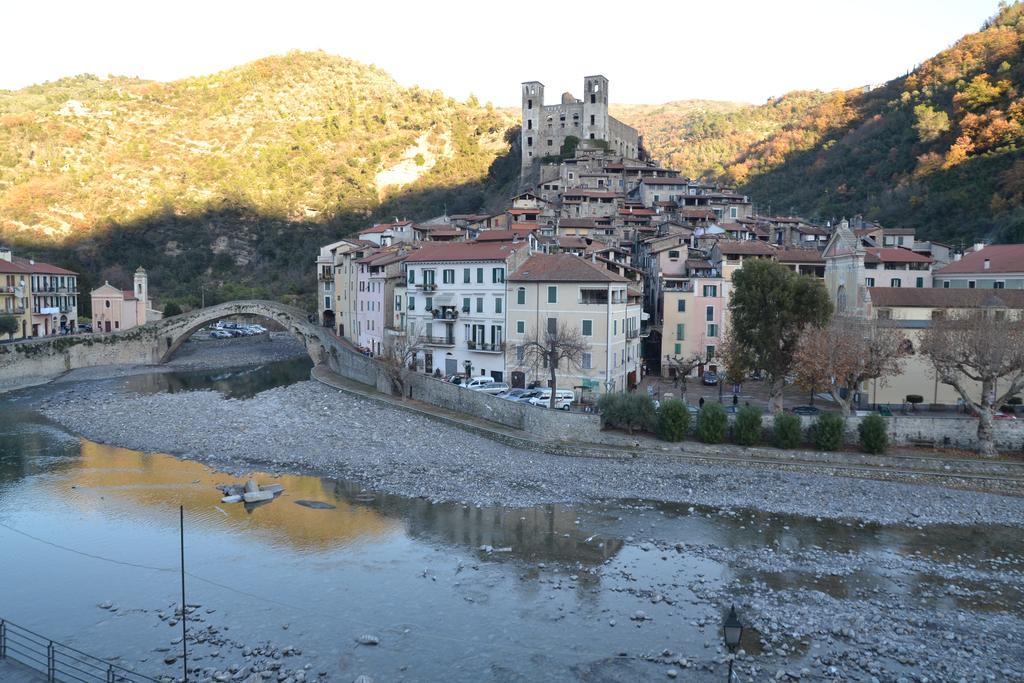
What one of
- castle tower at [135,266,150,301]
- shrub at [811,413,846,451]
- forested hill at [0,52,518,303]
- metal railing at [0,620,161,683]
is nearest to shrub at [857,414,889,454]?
shrub at [811,413,846,451]

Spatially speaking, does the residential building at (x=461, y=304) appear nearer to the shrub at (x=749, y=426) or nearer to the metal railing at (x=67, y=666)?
the shrub at (x=749, y=426)

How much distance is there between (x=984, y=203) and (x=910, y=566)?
53.0 meters

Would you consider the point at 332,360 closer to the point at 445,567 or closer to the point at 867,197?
the point at 445,567

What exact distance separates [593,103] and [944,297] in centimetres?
6442

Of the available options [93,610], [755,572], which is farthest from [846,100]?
[93,610]

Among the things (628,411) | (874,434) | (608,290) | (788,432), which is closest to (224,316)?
(608,290)

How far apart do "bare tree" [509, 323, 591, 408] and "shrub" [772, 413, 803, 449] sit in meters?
10.3

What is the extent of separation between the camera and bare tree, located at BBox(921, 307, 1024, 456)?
92.5 ft

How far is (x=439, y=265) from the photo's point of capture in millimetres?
43812

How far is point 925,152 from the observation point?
249 ft

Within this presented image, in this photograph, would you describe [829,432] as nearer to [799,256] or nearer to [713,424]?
[713,424]

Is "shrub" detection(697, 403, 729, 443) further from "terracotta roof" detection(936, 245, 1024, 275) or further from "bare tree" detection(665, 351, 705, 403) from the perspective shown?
"terracotta roof" detection(936, 245, 1024, 275)

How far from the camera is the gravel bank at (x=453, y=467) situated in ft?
86.4

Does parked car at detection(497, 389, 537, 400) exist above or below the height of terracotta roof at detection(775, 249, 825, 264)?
below
